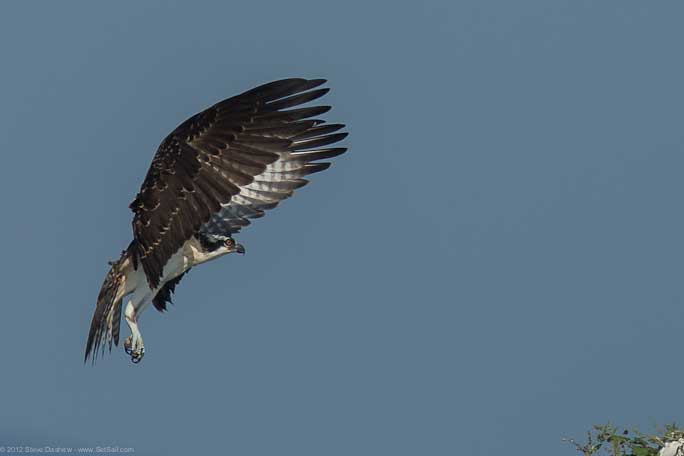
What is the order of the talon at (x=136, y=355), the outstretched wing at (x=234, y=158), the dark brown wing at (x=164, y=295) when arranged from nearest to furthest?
the outstretched wing at (x=234, y=158) → the talon at (x=136, y=355) → the dark brown wing at (x=164, y=295)

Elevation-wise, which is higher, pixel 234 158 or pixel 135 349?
pixel 234 158

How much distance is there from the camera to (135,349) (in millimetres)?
18703

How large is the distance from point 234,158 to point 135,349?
9.66 feet

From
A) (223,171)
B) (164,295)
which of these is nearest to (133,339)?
(164,295)

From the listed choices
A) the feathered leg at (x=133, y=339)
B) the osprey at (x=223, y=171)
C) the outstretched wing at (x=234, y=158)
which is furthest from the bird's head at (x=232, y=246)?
the feathered leg at (x=133, y=339)

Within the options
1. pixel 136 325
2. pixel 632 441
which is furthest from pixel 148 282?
pixel 632 441

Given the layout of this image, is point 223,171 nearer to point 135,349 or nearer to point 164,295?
point 135,349

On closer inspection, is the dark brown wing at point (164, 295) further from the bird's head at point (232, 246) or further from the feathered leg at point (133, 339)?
the bird's head at point (232, 246)

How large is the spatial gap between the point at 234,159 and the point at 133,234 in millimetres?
2008

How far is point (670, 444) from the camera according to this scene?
13.2 meters

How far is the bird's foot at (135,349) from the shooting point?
61.2ft

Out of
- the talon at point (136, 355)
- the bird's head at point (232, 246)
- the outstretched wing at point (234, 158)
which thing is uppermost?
the outstretched wing at point (234, 158)

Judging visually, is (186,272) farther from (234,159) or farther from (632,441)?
(632,441)

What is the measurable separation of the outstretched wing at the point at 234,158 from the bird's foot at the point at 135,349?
1.38 m
